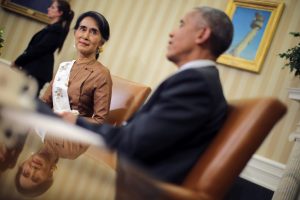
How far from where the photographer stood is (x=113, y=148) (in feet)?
1.34

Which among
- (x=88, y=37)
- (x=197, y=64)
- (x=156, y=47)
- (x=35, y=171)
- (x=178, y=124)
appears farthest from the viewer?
(x=156, y=47)

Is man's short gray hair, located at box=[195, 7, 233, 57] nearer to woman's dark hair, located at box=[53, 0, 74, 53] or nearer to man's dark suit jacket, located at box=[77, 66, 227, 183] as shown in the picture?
man's dark suit jacket, located at box=[77, 66, 227, 183]

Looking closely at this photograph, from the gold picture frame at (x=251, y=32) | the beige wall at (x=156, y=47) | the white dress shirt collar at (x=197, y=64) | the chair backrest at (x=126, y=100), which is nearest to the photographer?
the white dress shirt collar at (x=197, y=64)

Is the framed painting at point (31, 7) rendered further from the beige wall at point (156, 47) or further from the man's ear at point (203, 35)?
the man's ear at point (203, 35)

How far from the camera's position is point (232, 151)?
994 mm

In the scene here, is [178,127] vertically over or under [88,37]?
under

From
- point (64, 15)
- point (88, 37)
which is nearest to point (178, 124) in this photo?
point (88, 37)

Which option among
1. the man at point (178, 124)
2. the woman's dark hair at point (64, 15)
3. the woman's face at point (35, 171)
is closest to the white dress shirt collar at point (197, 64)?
the man at point (178, 124)

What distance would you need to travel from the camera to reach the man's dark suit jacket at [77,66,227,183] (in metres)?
0.93

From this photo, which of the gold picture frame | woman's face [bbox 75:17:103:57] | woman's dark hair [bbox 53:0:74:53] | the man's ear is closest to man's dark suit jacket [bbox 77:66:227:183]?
the man's ear

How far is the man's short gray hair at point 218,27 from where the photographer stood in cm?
127

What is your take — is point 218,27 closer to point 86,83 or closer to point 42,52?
point 86,83

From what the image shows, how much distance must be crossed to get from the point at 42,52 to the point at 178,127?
8.72 ft

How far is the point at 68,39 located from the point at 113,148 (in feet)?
13.8
